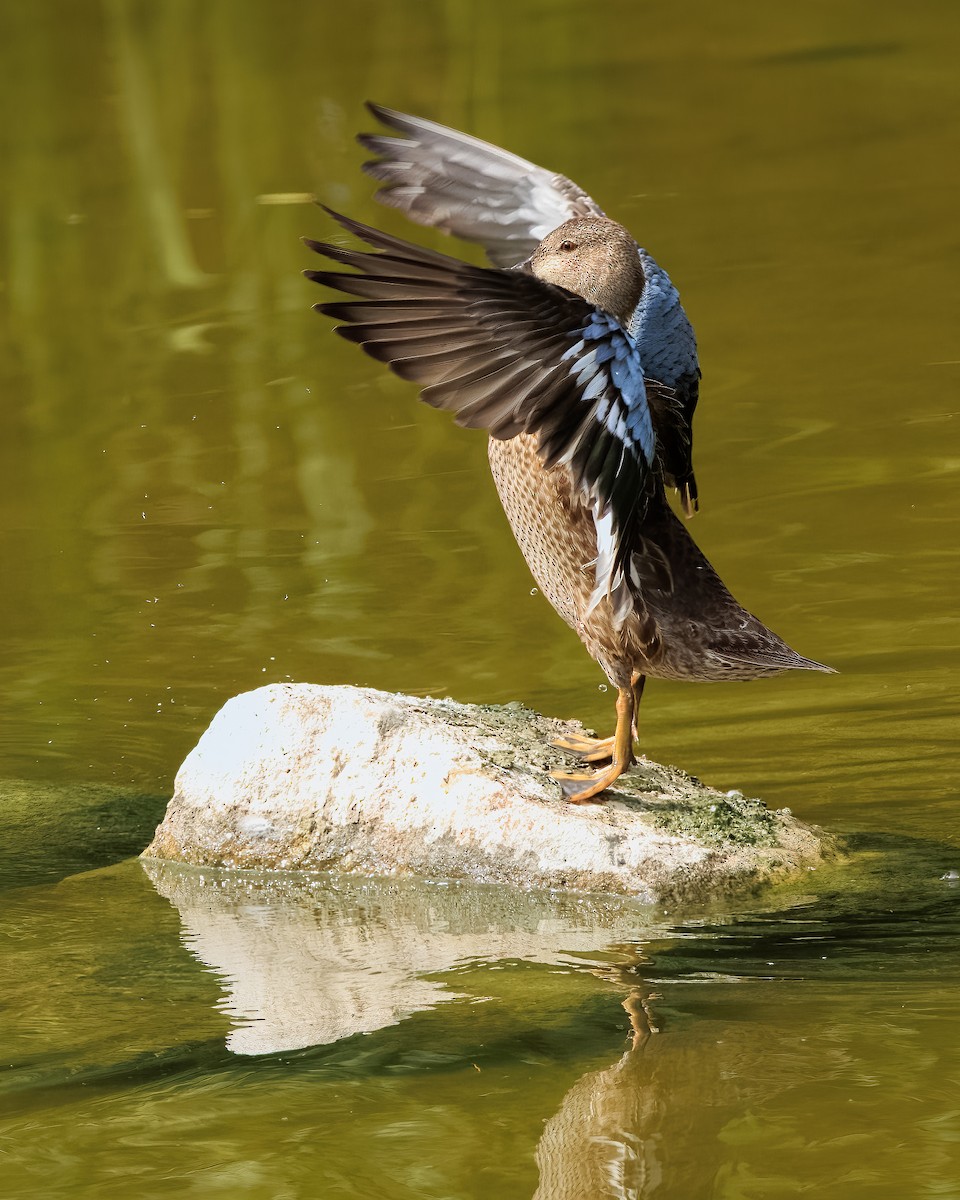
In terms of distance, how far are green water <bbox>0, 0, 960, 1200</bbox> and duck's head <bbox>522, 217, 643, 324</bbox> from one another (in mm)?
1675

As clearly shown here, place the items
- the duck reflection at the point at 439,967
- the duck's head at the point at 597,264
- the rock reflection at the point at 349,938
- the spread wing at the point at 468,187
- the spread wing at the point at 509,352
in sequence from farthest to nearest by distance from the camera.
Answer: the spread wing at the point at 468,187
the duck's head at the point at 597,264
the rock reflection at the point at 349,938
the spread wing at the point at 509,352
the duck reflection at the point at 439,967

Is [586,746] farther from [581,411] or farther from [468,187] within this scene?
[468,187]

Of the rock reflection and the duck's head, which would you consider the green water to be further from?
the duck's head

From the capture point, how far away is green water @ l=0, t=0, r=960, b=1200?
4.27 metres

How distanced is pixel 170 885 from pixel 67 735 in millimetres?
1560

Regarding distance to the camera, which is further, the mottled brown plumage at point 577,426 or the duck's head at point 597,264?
the duck's head at point 597,264

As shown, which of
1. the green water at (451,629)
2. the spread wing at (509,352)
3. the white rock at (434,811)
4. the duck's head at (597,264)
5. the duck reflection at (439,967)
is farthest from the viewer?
the duck's head at (597,264)

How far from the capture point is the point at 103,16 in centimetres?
2114

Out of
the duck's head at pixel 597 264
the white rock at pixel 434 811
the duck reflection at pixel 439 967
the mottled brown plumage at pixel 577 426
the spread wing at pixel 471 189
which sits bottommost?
the duck reflection at pixel 439 967

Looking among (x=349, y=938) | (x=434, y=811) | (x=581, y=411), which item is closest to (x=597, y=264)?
(x=581, y=411)

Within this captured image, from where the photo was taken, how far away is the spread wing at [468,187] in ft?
21.8

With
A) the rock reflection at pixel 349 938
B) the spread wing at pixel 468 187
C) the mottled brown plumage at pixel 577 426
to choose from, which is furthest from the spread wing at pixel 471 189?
the rock reflection at pixel 349 938

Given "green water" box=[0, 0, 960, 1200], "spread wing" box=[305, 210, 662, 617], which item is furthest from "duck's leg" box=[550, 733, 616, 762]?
"spread wing" box=[305, 210, 662, 617]

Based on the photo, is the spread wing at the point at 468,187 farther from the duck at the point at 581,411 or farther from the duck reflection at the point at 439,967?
the duck reflection at the point at 439,967
